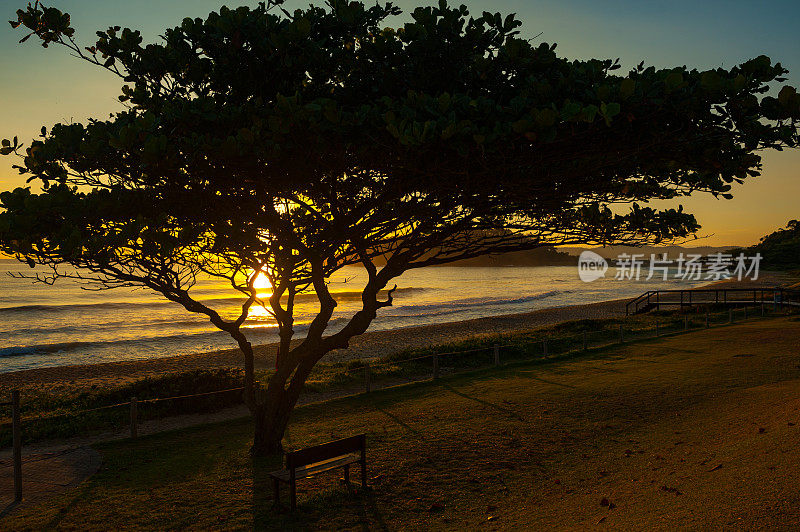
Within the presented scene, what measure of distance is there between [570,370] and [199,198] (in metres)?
13.8

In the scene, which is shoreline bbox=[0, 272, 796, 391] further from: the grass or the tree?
the tree

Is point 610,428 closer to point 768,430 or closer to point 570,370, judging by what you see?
point 768,430

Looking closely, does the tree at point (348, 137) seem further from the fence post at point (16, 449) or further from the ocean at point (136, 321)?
the ocean at point (136, 321)

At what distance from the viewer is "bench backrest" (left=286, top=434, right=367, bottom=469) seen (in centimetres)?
752

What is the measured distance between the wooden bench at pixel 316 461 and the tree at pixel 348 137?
9.27ft

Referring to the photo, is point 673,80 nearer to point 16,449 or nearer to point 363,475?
point 363,475

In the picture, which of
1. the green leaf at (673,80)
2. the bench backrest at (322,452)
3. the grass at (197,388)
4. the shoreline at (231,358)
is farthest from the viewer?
the shoreline at (231,358)

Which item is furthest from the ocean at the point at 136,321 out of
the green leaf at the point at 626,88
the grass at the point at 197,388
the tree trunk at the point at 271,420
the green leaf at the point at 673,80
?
the green leaf at the point at 673,80

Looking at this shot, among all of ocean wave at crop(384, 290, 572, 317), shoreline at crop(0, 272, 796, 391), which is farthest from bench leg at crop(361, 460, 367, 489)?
ocean wave at crop(384, 290, 572, 317)

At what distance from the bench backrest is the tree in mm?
2778

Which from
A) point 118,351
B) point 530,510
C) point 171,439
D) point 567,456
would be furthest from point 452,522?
point 118,351

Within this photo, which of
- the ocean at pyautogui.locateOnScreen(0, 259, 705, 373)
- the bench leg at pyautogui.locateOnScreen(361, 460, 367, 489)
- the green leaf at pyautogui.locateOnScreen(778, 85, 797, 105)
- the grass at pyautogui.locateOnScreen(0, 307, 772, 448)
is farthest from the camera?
the ocean at pyautogui.locateOnScreen(0, 259, 705, 373)

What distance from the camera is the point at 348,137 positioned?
699 centimetres

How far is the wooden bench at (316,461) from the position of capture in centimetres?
753
